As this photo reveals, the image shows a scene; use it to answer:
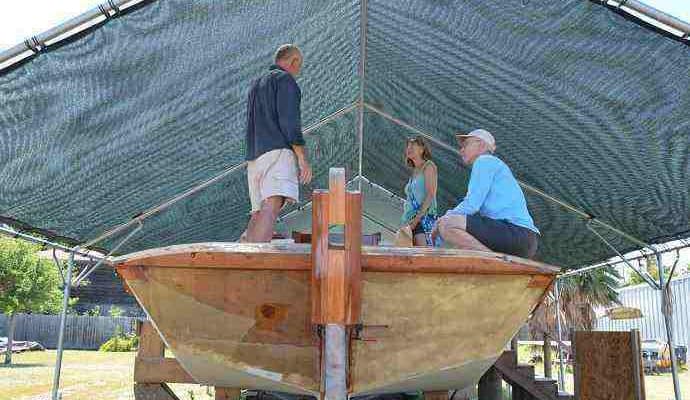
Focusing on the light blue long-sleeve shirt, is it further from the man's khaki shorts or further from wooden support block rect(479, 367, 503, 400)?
wooden support block rect(479, 367, 503, 400)

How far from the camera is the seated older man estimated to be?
279 cm

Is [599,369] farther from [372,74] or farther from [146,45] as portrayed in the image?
[146,45]

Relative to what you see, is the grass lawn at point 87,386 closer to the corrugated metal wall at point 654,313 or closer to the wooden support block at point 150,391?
the wooden support block at point 150,391

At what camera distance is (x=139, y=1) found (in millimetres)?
3494

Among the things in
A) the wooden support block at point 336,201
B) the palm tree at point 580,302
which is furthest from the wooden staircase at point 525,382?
the palm tree at point 580,302

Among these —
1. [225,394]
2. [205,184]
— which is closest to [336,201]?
[225,394]

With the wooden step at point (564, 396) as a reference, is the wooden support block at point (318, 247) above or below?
above

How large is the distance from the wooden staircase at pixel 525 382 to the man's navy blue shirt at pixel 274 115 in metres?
3.59

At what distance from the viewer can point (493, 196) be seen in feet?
9.77

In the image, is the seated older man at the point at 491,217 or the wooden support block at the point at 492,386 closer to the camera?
the seated older man at the point at 491,217

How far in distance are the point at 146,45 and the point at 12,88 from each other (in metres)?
0.89

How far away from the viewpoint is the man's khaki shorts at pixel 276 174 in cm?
323

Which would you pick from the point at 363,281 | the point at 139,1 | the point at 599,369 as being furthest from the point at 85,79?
the point at 599,369

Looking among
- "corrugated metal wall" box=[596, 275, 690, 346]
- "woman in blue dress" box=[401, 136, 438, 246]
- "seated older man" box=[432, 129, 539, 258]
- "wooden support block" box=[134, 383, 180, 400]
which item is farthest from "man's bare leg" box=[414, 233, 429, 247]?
"corrugated metal wall" box=[596, 275, 690, 346]
